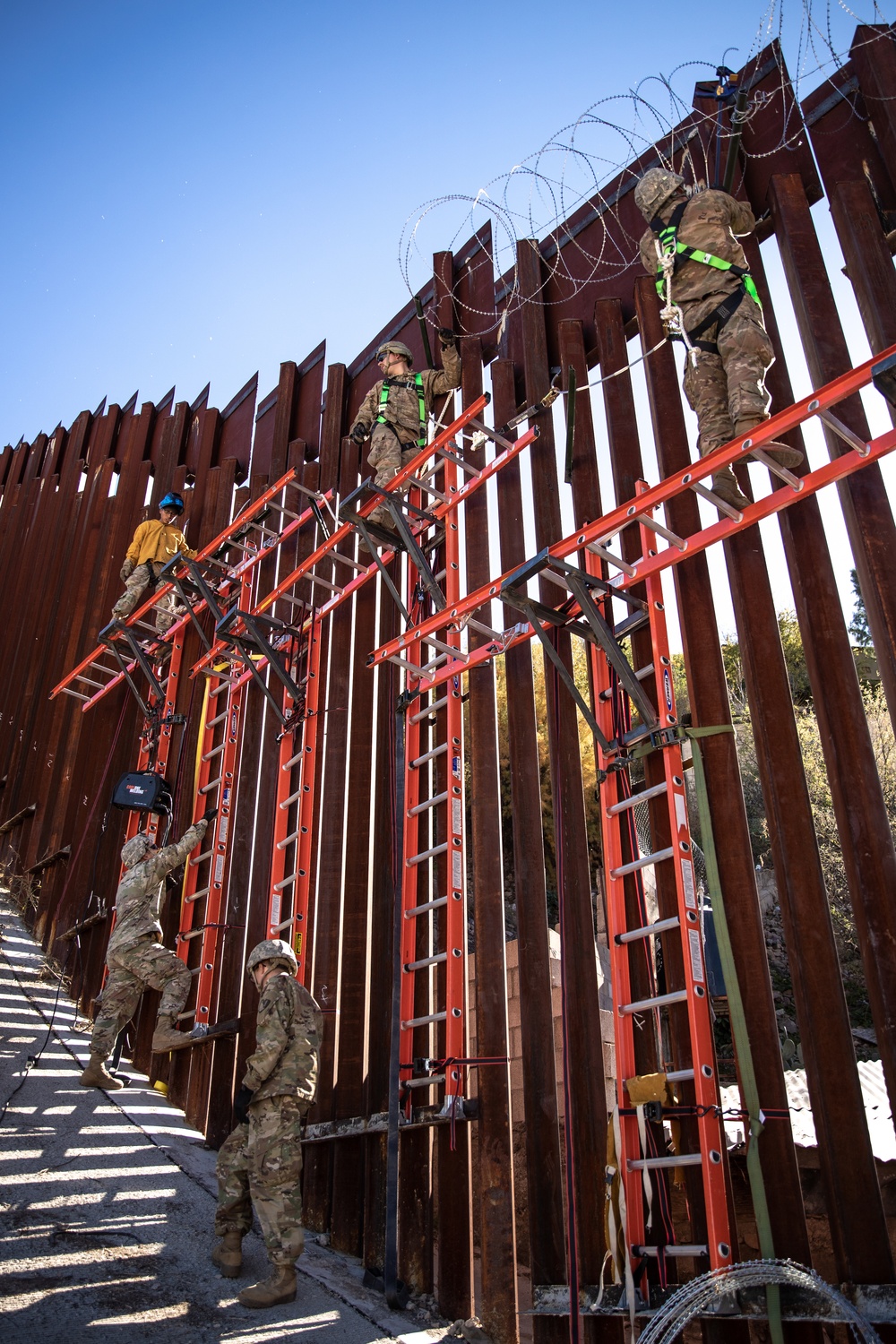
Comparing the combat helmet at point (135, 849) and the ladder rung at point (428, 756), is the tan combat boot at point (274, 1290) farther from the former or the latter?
the combat helmet at point (135, 849)

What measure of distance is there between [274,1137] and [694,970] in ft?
8.42

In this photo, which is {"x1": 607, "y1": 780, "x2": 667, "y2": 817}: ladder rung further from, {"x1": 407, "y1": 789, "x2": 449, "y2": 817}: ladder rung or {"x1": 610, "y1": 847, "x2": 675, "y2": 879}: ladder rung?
{"x1": 407, "y1": 789, "x2": 449, "y2": 817}: ladder rung

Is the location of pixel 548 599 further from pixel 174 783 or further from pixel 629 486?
pixel 174 783

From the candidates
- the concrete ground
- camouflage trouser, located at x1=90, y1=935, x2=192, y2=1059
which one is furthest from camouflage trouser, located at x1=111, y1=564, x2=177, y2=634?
the concrete ground

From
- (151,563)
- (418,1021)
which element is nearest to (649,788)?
(418,1021)

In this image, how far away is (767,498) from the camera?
5.45m

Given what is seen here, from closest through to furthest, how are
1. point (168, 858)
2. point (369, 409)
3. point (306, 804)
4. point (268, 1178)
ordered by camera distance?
point (268, 1178) → point (306, 804) → point (168, 858) → point (369, 409)

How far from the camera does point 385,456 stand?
869 cm

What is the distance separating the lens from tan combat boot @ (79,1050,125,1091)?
7.70m

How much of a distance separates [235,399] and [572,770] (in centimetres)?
850

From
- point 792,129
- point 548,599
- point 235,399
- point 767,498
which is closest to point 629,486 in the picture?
point 548,599

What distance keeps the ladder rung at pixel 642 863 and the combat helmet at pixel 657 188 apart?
4.20 metres

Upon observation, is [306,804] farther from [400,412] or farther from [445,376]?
[445,376]

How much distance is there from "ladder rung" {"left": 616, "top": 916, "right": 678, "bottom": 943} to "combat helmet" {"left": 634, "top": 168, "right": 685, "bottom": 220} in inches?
179
